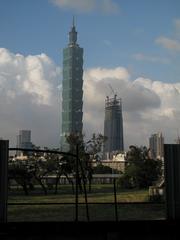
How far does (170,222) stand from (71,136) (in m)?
59.0

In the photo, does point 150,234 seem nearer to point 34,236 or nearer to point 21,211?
point 34,236

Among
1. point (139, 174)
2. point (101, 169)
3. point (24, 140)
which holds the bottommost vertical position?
point (139, 174)

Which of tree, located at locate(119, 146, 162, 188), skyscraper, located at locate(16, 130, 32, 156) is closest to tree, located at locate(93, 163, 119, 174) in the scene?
tree, located at locate(119, 146, 162, 188)

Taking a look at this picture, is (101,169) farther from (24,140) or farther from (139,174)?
(24,140)

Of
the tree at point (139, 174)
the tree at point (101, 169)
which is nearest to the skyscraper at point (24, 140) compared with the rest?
the tree at point (101, 169)

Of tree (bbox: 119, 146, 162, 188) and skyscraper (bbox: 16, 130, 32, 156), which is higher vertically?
skyscraper (bbox: 16, 130, 32, 156)

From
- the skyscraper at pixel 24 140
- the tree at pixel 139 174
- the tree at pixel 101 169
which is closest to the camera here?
the tree at pixel 139 174

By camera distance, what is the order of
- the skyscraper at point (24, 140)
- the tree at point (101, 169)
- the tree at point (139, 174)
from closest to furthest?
the tree at point (139, 174) → the tree at point (101, 169) → the skyscraper at point (24, 140)

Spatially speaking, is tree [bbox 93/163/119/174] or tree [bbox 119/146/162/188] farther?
tree [bbox 93/163/119/174]

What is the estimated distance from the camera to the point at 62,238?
7.17m

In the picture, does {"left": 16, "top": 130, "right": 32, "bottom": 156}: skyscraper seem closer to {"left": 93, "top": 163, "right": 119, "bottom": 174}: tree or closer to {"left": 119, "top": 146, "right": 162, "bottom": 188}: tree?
{"left": 93, "top": 163, "right": 119, "bottom": 174}: tree

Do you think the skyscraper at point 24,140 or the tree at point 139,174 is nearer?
the tree at point 139,174

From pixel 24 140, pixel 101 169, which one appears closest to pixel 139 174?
pixel 101 169

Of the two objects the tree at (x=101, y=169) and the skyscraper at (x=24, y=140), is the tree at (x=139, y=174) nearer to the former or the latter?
the tree at (x=101, y=169)
